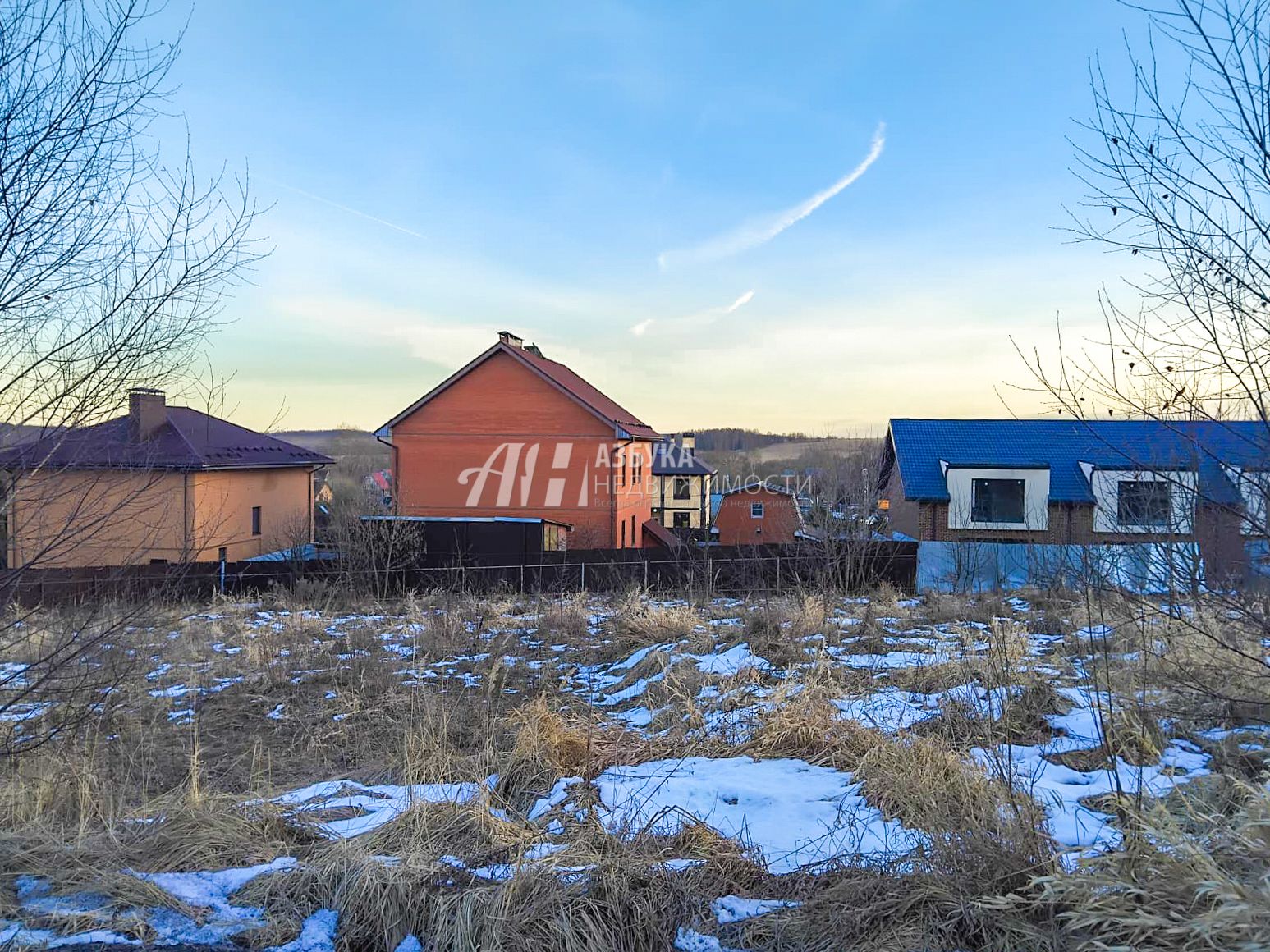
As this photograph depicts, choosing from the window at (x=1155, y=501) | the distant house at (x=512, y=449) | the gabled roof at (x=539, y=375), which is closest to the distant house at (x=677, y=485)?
the gabled roof at (x=539, y=375)

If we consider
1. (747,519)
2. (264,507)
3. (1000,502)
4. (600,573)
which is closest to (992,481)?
(1000,502)

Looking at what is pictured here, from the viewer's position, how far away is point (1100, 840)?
302cm

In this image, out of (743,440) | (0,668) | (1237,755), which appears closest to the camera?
(1237,755)

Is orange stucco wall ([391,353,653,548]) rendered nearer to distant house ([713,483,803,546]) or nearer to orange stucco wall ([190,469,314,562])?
orange stucco wall ([190,469,314,562])

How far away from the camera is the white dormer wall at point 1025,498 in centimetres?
2147

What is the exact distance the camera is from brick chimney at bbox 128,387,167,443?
3.47m

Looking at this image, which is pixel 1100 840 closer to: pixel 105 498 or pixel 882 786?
pixel 882 786

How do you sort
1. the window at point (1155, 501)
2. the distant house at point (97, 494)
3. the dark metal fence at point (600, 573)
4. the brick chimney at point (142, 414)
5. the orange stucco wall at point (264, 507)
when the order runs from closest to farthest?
the distant house at point (97, 494)
the brick chimney at point (142, 414)
the window at point (1155, 501)
the dark metal fence at point (600, 573)
the orange stucco wall at point (264, 507)

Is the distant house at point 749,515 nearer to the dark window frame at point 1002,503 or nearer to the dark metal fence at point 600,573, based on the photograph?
the dark window frame at point 1002,503

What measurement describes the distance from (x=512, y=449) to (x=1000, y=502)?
590 inches

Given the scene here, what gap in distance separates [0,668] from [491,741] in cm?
554

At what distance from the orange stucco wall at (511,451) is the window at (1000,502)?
36.1 ft

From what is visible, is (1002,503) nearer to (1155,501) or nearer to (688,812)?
(1155,501)

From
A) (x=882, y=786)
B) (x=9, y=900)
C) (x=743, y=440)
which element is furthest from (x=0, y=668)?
(x=743, y=440)
